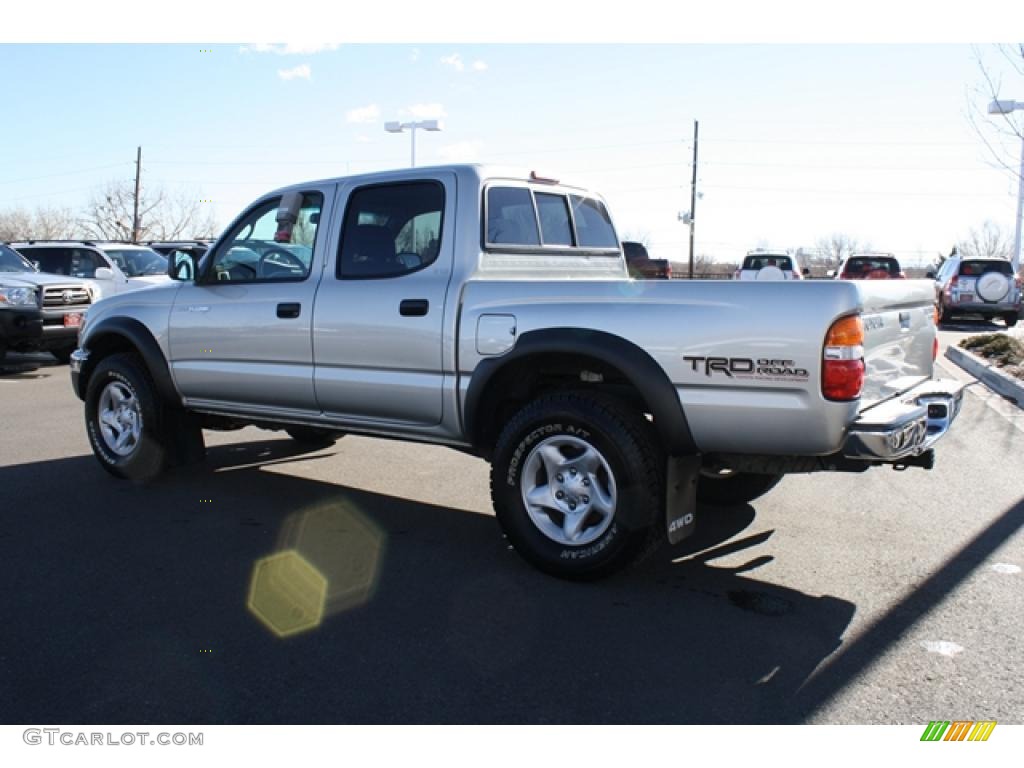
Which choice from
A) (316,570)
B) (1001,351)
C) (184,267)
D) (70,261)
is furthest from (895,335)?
(70,261)

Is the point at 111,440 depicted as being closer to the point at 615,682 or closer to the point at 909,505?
the point at 615,682

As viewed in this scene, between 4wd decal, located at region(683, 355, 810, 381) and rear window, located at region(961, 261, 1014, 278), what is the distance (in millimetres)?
19496

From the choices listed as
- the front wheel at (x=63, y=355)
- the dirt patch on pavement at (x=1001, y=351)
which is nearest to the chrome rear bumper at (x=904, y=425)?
the dirt patch on pavement at (x=1001, y=351)

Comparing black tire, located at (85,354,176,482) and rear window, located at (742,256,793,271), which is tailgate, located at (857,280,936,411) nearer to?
black tire, located at (85,354,176,482)

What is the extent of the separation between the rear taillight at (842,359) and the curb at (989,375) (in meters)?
7.09

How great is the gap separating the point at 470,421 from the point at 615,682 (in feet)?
5.77

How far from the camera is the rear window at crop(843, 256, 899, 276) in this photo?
21000 millimetres

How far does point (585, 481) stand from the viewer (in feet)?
14.6

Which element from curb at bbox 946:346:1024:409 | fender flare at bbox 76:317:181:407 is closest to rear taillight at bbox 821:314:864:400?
fender flare at bbox 76:317:181:407

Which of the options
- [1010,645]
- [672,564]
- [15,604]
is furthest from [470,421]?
[1010,645]

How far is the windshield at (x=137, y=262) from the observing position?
16391mm

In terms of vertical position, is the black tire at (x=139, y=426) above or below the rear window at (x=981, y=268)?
below

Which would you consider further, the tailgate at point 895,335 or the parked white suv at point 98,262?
the parked white suv at point 98,262

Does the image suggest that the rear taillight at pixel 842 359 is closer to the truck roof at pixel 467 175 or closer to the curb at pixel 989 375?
the truck roof at pixel 467 175
